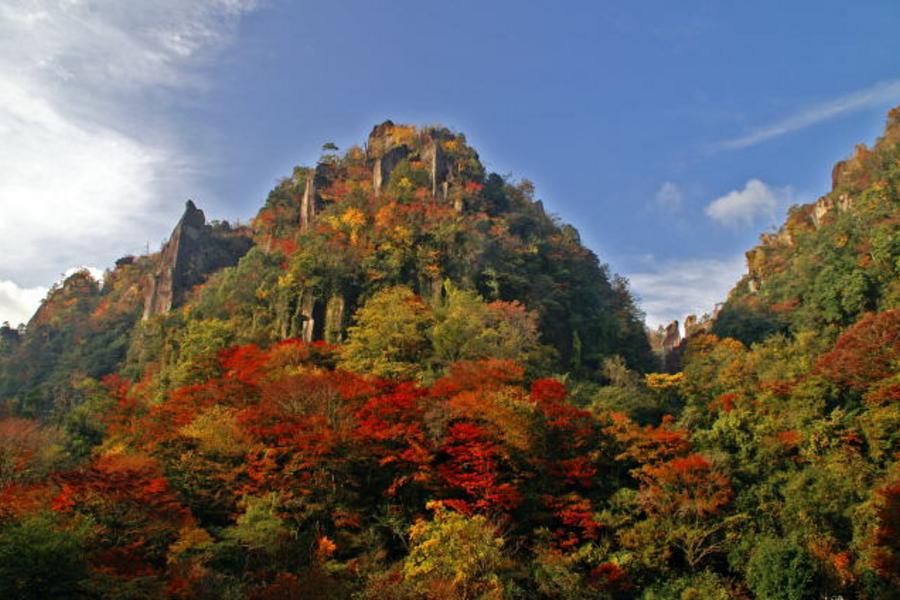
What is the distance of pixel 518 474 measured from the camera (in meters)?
27.4

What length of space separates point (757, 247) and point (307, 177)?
144 ft

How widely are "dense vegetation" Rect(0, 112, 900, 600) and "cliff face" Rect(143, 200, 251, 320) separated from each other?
1599cm

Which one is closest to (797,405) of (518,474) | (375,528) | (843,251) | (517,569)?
(518,474)

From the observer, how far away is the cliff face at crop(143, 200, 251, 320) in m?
63.2

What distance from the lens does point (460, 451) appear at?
27.0 m

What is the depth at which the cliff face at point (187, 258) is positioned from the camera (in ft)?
207

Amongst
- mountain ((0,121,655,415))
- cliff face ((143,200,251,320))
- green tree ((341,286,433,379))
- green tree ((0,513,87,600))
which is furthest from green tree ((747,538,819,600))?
cliff face ((143,200,251,320))

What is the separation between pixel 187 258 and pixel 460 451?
1848 inches

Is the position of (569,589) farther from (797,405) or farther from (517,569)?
(797,405)

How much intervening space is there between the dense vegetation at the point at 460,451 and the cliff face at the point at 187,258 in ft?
52.5

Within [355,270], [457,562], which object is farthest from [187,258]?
[457,562]

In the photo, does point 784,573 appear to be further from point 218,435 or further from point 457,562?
point 218,435

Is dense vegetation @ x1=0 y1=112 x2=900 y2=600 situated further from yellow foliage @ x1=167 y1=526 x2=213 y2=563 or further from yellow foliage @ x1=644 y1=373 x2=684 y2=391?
A: yellow foliage @ x1=644 y1=373 x2=684 y2=391

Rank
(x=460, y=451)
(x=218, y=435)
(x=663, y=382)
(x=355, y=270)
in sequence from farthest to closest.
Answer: (x=355, y=270) < (x=663, y=382) < (x=460, y=451) < (x=218, y=435)
